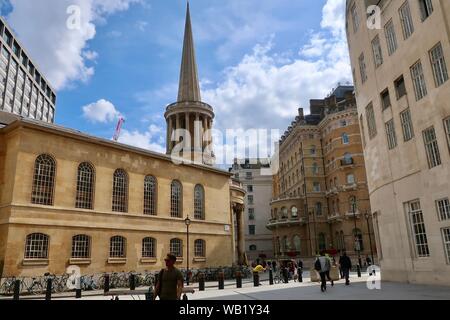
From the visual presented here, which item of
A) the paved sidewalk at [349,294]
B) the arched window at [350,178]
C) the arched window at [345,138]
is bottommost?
the paved sidewalk at [349,294]

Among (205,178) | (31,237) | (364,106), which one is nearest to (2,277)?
(31,237)

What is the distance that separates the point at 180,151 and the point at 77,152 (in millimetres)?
29243

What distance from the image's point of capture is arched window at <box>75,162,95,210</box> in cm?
2541

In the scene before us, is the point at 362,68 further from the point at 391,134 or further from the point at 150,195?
the point at 150,195

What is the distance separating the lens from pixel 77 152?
84.1 feet

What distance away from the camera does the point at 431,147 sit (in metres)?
16.5

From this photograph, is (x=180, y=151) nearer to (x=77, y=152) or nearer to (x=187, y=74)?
(x=187, y=74)

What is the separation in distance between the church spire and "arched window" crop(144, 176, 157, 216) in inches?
1039

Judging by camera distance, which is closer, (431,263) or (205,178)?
(431,263)

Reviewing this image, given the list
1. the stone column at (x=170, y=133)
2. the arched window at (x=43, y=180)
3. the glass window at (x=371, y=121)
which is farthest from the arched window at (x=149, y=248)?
the stone column at (x=170, y=133)

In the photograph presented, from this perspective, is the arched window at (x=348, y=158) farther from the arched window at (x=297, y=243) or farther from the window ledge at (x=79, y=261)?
the window ledge at (x=79, y=261)

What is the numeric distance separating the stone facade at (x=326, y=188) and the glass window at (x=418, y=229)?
31531 mm

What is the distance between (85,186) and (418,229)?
21.4 metres

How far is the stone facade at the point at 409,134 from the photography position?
1571 cm
